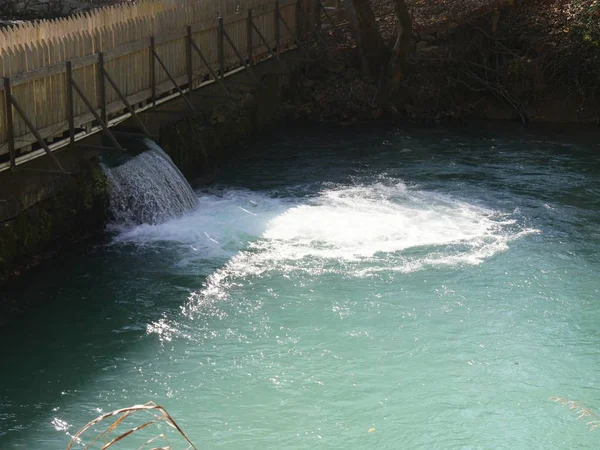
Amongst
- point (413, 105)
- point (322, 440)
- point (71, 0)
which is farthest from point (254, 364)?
point (71, 0)

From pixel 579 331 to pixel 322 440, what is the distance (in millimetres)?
3762

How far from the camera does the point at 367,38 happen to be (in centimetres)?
2223

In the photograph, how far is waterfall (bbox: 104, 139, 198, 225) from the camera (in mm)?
14188

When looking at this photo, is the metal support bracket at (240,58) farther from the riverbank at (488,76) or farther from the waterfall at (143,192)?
the waterfall at (143,192)

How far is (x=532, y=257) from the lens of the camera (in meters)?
12.9

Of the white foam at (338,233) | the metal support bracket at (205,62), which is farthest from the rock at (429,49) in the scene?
the white foam at (338,233)

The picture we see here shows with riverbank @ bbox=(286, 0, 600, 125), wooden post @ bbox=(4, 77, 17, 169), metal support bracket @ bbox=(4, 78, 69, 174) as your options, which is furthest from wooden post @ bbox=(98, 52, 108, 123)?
riverbank @ bbox=(286, 0, 600, 125)

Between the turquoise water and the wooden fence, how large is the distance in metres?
1.83

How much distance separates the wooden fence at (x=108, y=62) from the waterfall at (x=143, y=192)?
2.49ft

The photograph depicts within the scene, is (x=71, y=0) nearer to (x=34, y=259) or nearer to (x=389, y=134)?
(x=389, y=134)

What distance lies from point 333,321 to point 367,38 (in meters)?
12.6

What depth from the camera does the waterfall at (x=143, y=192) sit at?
14188 millimetres

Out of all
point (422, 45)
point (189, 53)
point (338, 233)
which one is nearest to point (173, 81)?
point (189, 53)

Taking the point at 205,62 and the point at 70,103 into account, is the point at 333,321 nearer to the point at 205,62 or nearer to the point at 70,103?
the point at 70,103
